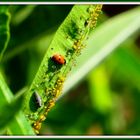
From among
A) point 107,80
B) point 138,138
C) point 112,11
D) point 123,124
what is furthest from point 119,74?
point 138,138

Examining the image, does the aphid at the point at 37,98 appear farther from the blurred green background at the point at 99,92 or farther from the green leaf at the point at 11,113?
the blurred green background at the point at 99,92

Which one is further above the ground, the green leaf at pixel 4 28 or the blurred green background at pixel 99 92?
the green leaf at pixel 4 28

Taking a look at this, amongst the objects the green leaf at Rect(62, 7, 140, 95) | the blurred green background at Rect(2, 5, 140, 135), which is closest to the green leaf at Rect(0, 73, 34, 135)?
the green leaf at Rect(62, 7, 140, 95)

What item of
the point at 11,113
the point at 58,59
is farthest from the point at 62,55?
the point at 11,113

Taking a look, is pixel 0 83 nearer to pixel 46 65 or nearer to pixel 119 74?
pixel 46 65

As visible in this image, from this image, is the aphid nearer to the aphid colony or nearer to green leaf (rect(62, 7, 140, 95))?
the aphid colony

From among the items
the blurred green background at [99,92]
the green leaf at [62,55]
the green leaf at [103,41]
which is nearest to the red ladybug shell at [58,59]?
the green leaf at [62,55]
